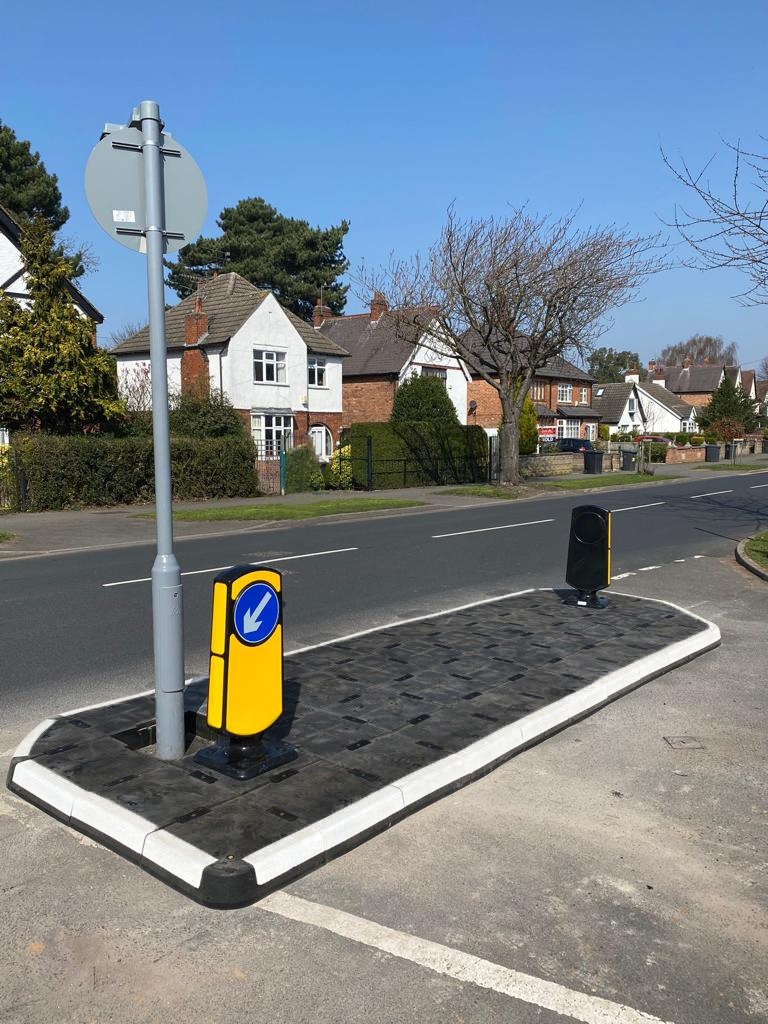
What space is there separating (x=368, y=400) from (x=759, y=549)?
33944 mm

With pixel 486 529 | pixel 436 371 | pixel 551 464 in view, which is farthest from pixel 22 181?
pixel 486 529

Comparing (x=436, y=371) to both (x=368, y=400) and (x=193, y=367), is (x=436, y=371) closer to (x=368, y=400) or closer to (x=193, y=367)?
(x=368, y=400)

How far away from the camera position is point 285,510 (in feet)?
68.8

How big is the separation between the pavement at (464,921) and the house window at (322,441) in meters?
35.6

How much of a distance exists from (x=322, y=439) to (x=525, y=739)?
117ft

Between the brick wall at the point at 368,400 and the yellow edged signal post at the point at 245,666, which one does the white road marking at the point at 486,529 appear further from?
the brick wall at the point at 368,400

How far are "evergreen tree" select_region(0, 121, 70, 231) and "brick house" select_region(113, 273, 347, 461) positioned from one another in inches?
480

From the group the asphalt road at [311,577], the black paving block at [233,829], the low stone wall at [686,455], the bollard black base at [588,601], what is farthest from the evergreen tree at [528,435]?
the black paving block at [233,829]

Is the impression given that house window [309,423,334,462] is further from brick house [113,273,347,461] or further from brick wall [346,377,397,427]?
brick wall [346,377,397,427]

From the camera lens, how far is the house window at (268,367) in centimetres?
3619

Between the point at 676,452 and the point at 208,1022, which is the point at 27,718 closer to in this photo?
the point at 208,1022

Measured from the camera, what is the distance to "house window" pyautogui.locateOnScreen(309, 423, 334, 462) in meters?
39.9

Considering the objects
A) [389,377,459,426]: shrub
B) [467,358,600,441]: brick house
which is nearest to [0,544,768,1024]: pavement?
[389,377,459,426]: shrub

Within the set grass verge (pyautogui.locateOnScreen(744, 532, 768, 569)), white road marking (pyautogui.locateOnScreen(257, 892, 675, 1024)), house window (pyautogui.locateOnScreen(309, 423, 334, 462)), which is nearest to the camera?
white road marking (pyautogui.locateOnScreen(257, 892, 675, 1024))
